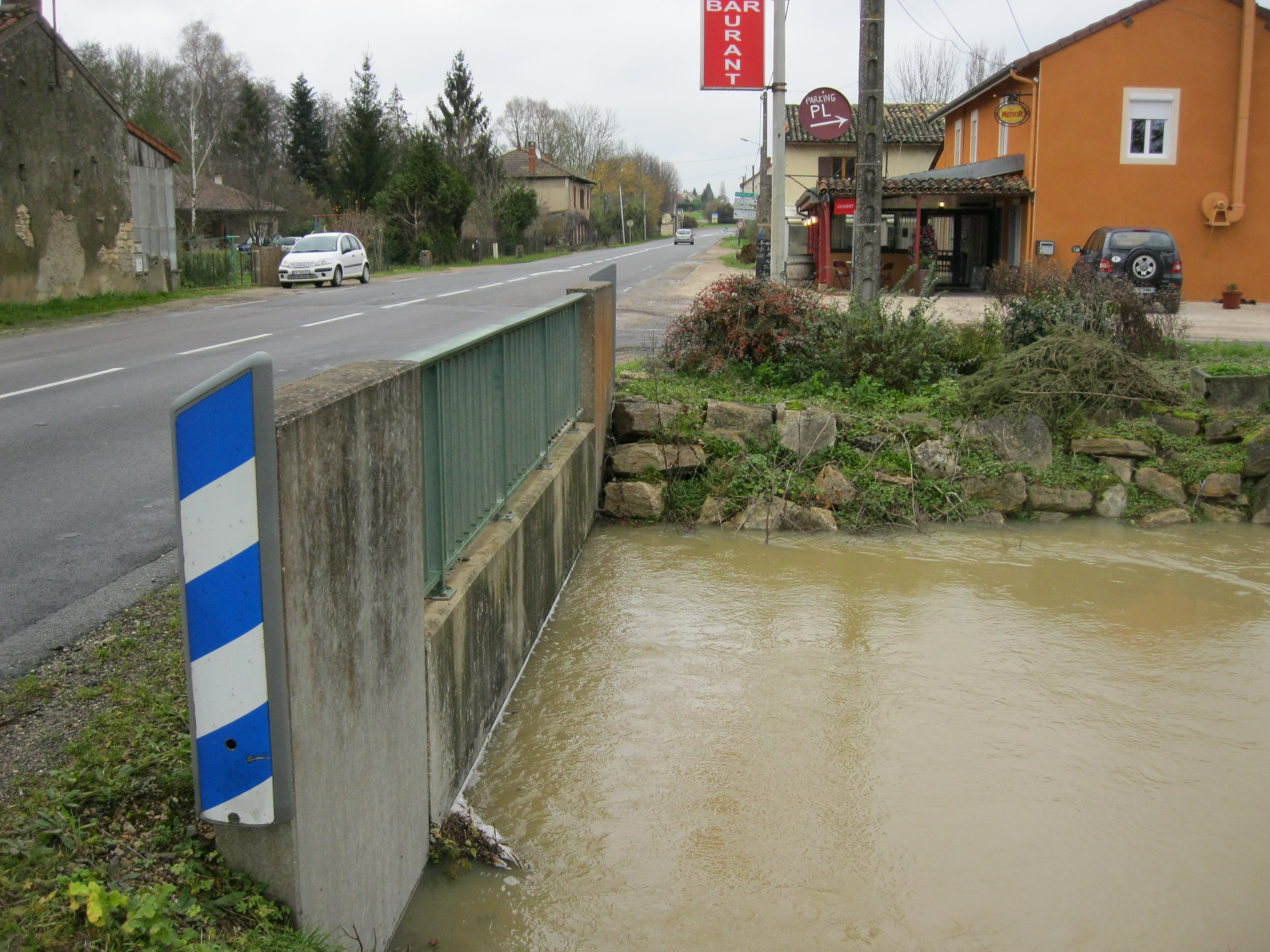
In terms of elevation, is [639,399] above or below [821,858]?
above

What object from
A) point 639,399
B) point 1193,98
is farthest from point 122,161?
point 1193,98

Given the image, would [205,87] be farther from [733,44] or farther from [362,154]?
[733,44]

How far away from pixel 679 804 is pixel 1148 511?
241 inches

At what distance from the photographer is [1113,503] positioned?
8930 mm

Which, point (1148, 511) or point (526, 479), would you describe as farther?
point (1148, 511)

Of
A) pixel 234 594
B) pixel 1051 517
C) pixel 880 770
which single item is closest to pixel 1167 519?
pixel 1051 517

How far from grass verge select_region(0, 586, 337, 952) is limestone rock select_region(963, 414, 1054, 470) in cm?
719

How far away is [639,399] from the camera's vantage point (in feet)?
30.9

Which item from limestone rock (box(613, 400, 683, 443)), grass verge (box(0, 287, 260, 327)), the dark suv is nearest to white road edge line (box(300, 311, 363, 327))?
grass verge (box(0, 287, 260, 327))

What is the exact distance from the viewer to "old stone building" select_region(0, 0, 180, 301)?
66.1 feet

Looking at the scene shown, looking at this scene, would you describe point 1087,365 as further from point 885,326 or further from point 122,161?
point 122,161

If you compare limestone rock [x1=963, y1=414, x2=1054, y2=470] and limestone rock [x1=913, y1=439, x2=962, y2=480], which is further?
limestone rock [x1=963, y1=414, x2=1054, y2=470]

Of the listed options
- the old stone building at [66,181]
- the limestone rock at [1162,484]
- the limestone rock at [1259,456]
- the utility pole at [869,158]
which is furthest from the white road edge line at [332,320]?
the limestone rock at [1259,456]

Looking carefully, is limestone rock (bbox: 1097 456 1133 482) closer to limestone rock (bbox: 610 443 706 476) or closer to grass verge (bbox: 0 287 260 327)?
limestone rock (bbox: 610 443 706 476)
